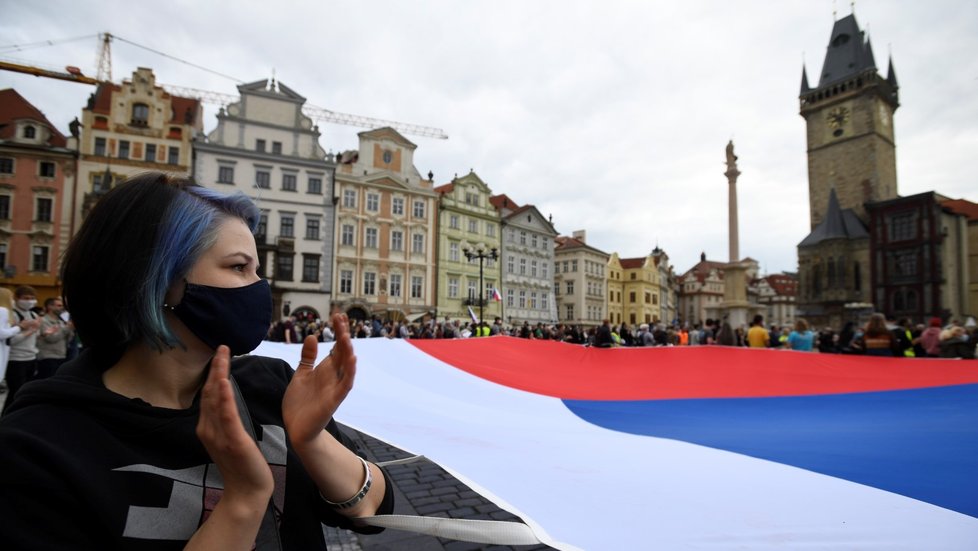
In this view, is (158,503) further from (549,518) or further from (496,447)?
(496,447)

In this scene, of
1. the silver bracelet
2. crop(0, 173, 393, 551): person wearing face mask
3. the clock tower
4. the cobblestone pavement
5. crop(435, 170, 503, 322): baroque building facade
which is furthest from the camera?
the clock tower

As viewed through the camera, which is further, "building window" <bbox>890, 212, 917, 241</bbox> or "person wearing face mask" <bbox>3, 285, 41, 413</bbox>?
"building window" <bbox>890, 212, 917, 241</bbox>

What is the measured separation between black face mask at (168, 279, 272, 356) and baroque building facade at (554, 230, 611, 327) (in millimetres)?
58842

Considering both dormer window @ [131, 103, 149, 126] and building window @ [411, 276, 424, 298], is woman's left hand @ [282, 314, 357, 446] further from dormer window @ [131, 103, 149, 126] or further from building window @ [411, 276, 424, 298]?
dormer window @ [131, 103, 149, 126]

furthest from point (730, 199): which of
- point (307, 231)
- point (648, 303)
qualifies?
point (648, 303)

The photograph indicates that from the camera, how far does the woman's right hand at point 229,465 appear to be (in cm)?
87

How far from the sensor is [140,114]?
1277 inches

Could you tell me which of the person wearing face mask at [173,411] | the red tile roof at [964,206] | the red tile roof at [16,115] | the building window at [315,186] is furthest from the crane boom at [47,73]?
the red tile roof at [964,206]

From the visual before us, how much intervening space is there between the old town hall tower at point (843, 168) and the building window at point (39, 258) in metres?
60.1

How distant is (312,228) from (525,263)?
2125 centimetres

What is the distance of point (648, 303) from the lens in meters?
72.1

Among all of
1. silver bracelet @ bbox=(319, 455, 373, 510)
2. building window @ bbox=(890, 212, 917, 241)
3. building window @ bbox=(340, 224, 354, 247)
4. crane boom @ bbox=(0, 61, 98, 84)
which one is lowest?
silver bracelet @ bbox=(319, 455, 373, 510)

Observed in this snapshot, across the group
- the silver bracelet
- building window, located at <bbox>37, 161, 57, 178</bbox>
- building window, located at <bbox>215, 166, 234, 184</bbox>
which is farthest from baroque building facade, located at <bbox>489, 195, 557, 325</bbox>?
the silver bracelet

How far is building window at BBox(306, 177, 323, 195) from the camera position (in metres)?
35.6
